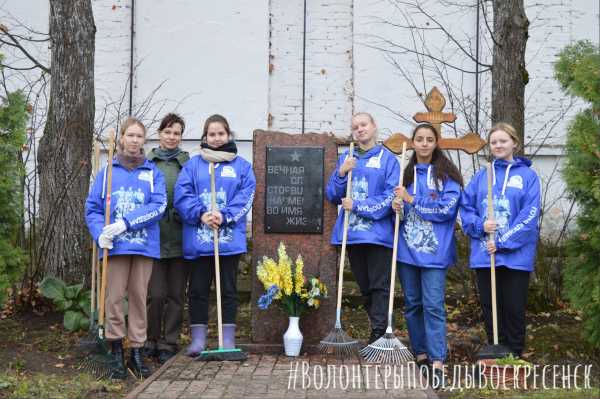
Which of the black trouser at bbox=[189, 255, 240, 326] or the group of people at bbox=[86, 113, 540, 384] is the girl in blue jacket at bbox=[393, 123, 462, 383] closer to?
the group of people at bbox=[86, 113, 540, 384]

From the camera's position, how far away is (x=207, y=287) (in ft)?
21.0

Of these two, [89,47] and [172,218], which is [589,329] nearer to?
[172,218]

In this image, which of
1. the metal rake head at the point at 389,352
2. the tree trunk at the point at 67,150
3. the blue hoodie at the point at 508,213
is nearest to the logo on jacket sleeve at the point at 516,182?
the blue hoodie at the point at 508,213

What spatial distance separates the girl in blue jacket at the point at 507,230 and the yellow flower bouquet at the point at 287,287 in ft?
3.95

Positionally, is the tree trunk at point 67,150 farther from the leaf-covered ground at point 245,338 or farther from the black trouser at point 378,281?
the black trouser at point 378,281

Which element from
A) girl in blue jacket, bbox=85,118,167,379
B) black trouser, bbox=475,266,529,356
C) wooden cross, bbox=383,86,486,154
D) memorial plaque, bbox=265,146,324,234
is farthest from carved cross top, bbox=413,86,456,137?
girl in blue jacket, bbox=85,118,167,379

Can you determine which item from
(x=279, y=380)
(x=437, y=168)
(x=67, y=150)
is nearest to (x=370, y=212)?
(x=437, y=168)

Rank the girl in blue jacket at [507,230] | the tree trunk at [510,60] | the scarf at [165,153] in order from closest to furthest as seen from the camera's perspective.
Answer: the girl in blue jacket at [507,230] → the scarf at [165,153] → the tree trunk at [510,60]

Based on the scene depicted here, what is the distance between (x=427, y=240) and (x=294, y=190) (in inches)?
46.9

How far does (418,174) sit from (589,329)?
1.60 metres

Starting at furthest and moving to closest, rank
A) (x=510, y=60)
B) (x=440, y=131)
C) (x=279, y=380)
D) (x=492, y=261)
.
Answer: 1. (x=510, y=60)
2. (x=440, y=131)
3. (x=492, y=261)
4. (x=279, y=380)

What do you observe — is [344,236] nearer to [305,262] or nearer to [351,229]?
[351,229]

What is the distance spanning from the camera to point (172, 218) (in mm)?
6492

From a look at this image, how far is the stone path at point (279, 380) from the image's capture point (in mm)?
5121
